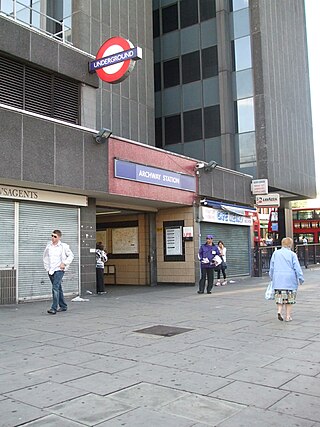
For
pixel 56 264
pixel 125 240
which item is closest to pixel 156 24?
pixel 125 240

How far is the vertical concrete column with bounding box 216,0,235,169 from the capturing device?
24.8 m

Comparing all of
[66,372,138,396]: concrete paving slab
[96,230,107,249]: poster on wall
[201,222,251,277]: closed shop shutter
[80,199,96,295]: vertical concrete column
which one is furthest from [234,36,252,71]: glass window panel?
[66,372,138,396]: concrete paving slab

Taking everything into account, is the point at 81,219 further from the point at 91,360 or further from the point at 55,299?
the point at 91,360

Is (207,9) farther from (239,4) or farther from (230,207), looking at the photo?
(230,207)

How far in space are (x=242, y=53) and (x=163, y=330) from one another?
2093 cm

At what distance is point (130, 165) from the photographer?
14492mm

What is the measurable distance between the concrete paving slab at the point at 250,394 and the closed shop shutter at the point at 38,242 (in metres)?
8.56

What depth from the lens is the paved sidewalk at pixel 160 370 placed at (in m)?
3.95

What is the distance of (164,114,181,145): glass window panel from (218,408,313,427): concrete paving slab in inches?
918

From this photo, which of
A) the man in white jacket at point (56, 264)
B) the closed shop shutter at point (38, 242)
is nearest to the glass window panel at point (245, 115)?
the closed shop shutter at point (38, 242)

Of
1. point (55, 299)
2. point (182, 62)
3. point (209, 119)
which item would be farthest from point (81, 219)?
point (182, 62)

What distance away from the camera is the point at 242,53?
25.3 m

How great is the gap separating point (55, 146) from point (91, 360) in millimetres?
7515

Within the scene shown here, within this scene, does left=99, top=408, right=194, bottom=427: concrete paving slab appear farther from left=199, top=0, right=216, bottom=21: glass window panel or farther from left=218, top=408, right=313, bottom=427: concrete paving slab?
left=199, top=0, right=216, bottom=21: glass window panel
